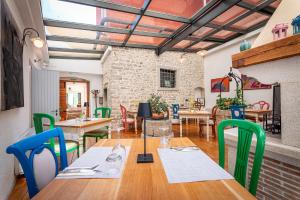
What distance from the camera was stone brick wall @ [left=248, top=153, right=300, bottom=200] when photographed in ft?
4.64

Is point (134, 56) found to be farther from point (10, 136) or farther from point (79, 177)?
point (79, 177)

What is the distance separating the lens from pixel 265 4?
4184mm

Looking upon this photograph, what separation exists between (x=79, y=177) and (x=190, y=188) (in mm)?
607

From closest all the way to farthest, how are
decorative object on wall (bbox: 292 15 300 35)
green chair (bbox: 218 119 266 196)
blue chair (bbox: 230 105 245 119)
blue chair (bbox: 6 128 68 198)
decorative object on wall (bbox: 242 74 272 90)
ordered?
blue chair (bbox: 6 128 68 198) → green chair (bbox: 218 119 266 196) → decorative object on wall (bbox: 292 15 300 35) → blue chair (bbox: 230 105 245 119) → decorative object on wall (bbox: 242 74 272 90)

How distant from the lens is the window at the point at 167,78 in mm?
7930

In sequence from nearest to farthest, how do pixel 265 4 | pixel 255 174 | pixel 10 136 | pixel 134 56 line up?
pixel 255 174 < pixel 10 136 < pixel 265 4 < pixel 134 56

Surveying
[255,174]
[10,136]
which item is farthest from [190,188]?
[10,136]

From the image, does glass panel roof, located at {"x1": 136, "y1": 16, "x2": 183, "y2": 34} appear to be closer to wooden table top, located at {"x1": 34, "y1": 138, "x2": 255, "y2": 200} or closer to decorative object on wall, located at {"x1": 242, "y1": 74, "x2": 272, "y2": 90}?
decorative object on wall, located at {"x1": 242, "y1": 74, "x2": 272, "y2": 90}

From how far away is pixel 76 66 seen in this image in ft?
26.4

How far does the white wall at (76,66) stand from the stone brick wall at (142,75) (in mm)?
633

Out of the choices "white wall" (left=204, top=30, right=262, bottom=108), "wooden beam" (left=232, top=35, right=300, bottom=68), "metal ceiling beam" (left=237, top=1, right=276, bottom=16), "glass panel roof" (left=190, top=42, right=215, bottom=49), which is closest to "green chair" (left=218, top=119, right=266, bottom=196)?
"wooden beam" (left=232, top=35, right=300, bottom=68)

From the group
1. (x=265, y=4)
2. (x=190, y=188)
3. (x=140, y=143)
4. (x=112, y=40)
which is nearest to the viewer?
(x=190, y=188)

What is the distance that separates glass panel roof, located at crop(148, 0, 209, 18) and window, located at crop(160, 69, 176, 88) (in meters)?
3.40

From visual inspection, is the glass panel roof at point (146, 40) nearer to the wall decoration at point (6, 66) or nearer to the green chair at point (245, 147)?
the wall decoration at point (6, 66)
